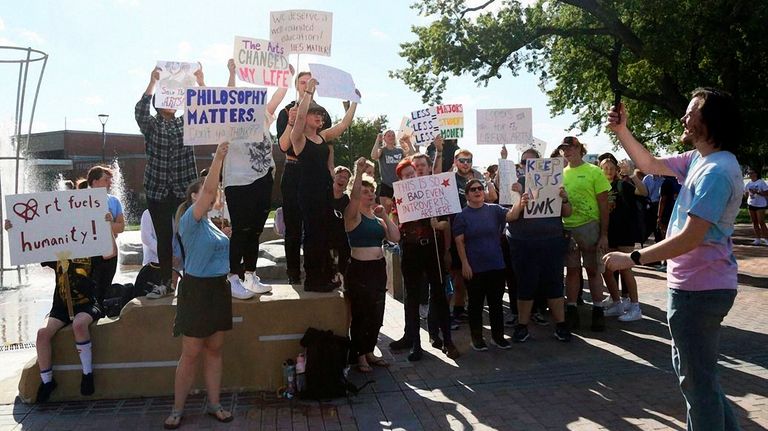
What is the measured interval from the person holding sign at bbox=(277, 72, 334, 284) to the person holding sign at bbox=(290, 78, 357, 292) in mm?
143

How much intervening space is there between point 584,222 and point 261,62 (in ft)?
13.4

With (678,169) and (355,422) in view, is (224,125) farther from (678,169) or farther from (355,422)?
(678,169)

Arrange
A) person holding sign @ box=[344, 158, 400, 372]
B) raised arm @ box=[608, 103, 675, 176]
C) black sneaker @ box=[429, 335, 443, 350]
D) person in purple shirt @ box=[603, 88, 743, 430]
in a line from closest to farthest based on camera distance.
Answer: person in purple shirt @ box=[603, 88, 743, 430], raised arm @ box=[608, 103, 675, 176], person holding sign @ box=[344, 158, 400, 372], black sneaker @ box=[429, 335, 443, 350]

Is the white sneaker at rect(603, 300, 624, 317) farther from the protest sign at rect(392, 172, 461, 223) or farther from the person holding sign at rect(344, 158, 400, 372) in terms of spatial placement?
the person holding sign at rect(344, 158, 400, 372)

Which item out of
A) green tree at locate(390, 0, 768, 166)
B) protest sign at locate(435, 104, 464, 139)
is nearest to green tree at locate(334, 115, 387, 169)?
green tree at locate(390, 0, 768, 166)

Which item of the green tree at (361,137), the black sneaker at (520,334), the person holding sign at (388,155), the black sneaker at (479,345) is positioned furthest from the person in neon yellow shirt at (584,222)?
the green tree at (361,137)

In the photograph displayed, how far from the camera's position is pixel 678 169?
12.0ft

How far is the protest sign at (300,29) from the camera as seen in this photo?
7.20 meters

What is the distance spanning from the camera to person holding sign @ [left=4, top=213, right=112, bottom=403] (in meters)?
5.27

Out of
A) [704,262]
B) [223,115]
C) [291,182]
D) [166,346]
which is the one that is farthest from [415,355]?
[704,262]

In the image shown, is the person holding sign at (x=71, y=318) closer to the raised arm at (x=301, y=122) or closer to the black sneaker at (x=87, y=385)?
the black sneaker at (x=87, y=385)

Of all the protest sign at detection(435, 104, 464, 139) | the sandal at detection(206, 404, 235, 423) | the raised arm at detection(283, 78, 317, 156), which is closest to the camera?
the sandal at detection(206, 404, 235, 423)

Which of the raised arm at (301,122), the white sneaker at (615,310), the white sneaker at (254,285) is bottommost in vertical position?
the white sneaker at (615,310)

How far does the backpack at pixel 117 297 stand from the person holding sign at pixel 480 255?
342 centimetres
